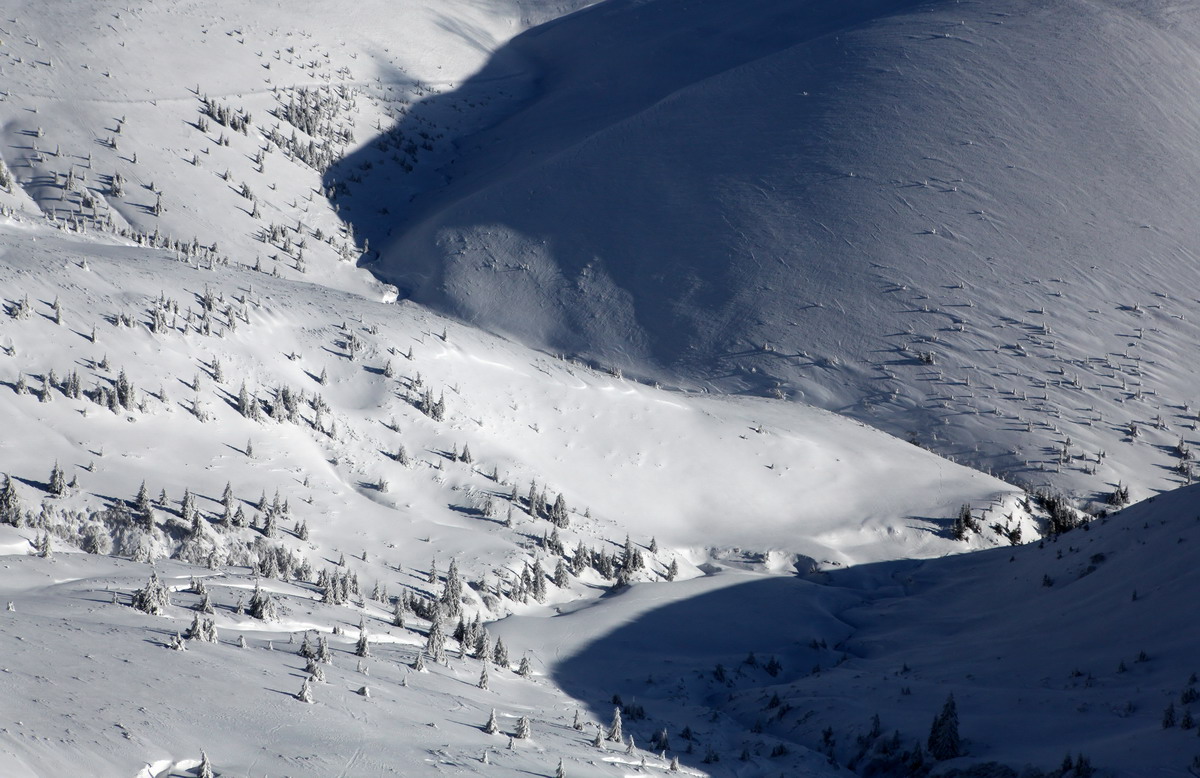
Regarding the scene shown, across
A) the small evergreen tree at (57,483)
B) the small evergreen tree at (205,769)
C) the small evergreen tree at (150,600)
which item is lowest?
the small evergreen tree at (205,769)

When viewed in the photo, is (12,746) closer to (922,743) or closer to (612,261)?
(922,743)

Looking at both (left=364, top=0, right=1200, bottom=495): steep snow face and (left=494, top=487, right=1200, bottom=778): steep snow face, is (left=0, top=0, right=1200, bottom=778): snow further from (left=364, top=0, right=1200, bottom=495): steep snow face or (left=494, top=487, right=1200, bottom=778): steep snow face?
(left=364, top=0, right=1200, bottom=495): steep snow face

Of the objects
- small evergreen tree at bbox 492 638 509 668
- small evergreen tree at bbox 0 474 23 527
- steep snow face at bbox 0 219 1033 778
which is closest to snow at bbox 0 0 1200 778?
steep snow face at bbox 0 219 1033 778

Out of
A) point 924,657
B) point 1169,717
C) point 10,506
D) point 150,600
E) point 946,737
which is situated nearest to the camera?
point 1169,717

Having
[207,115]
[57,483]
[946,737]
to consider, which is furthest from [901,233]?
[57,483]

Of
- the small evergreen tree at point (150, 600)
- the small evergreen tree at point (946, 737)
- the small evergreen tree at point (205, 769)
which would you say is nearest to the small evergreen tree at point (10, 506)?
the small evergreen tree at point (150, 600)

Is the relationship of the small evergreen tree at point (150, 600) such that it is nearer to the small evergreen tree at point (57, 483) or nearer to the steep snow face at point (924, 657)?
the steep snow face at point (924, 657)

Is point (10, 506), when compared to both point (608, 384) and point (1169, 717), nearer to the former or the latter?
point (608, 384)

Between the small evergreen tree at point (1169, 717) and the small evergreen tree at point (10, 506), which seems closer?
the small evergreen tree at point (1169, 717)
